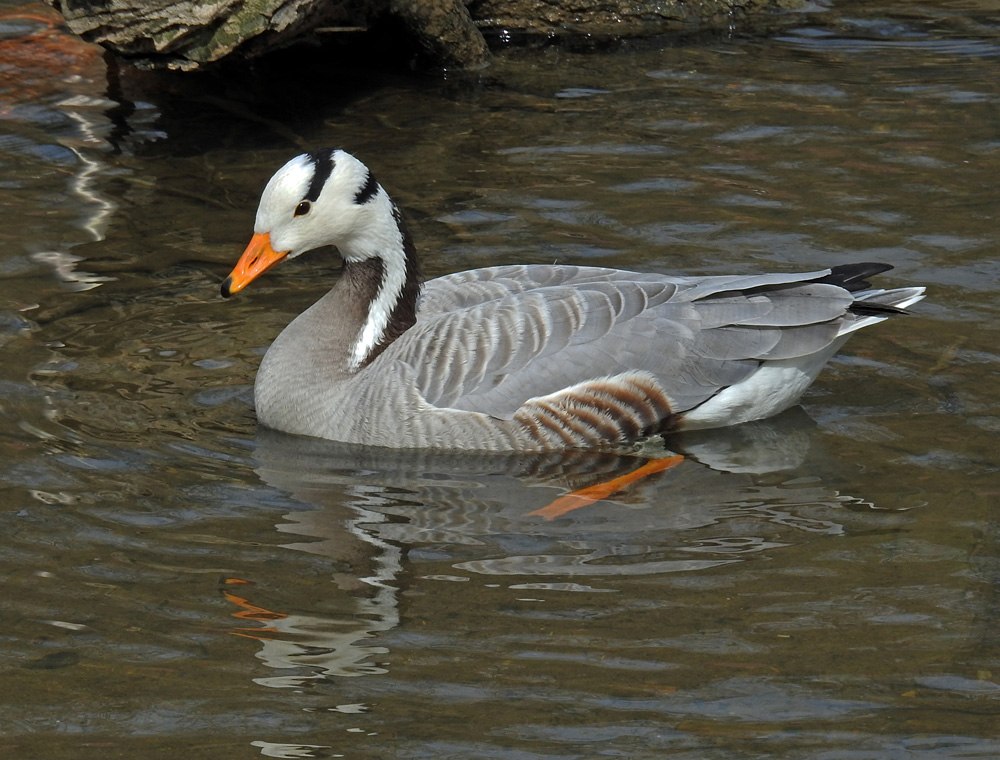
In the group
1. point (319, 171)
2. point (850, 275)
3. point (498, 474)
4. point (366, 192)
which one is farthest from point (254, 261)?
point (850, 275)

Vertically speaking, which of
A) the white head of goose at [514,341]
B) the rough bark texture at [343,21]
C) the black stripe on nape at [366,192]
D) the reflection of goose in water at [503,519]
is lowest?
the reflection of goose in water at [503,519]

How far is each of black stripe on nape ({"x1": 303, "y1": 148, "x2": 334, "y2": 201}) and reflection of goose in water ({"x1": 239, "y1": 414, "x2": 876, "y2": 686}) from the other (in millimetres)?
1387

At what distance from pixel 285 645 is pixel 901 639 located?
2.51 m

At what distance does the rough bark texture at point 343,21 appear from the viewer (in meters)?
11.6

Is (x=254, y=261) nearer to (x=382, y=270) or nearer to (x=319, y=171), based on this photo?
(x=319, y=171)

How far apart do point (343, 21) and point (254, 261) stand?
6654mm

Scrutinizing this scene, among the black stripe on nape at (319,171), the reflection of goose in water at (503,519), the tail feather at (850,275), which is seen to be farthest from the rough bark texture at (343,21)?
the tail feather at (850,275)

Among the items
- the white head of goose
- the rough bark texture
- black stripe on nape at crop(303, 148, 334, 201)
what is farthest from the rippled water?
black stripe on nape at crop(303, 148, 334, 201)

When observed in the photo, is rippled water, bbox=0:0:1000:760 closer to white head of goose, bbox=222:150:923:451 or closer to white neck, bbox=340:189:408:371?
white head of goose, bbox=222:150:923:451

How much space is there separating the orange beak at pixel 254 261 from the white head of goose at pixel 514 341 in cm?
1

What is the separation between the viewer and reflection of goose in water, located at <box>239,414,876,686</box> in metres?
6.19

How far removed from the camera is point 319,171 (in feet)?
26.1

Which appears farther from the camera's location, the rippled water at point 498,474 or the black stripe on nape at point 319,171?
the black stripe on nape at point 319,171

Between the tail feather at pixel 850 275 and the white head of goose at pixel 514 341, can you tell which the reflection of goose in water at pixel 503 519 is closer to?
the white head of goose at pixel 514 341
